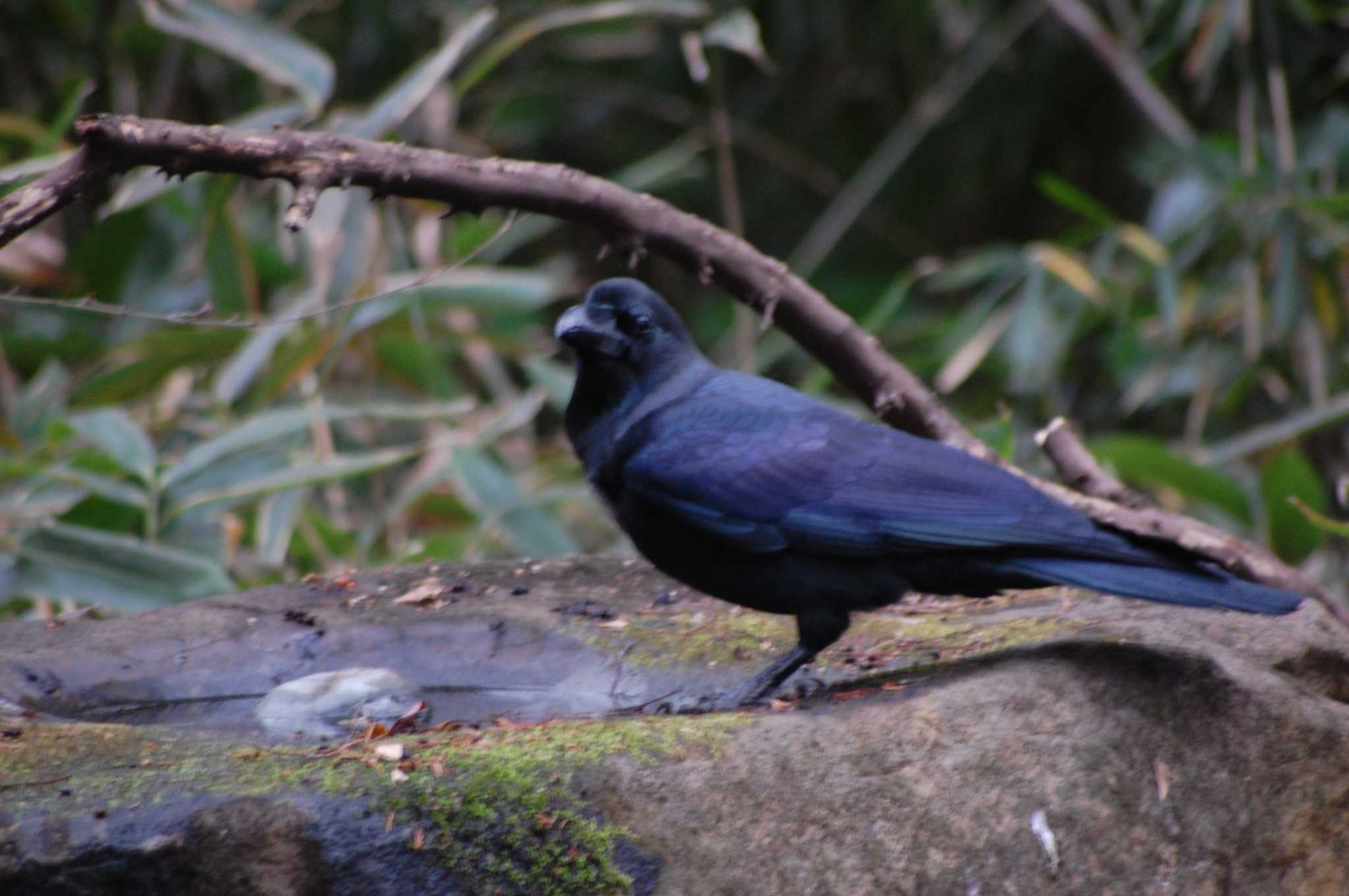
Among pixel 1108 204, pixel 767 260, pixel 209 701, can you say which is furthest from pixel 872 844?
pixel 1108 204

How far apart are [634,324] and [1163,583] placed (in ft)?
3.93

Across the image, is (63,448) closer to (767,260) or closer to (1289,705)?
(767,260)

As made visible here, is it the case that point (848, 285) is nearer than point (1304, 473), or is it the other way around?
point (1304, 473)

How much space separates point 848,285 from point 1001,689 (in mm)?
5204

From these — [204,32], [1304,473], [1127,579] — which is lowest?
[1304,473]

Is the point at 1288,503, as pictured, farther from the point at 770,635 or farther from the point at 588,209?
the point at 588,209

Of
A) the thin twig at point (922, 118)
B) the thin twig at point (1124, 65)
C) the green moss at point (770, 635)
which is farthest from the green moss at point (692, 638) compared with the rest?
the thin twig at point (1124, 65)

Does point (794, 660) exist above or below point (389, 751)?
below

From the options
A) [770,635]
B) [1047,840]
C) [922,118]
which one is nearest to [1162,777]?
[1047,840]

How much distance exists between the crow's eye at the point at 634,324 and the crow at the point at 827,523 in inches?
6.9

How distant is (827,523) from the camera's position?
107 inches

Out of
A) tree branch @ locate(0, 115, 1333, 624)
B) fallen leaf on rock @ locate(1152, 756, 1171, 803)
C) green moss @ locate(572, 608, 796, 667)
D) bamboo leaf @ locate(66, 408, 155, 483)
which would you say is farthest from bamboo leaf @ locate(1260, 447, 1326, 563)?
bamboo leaf @ locate(66, 408, 155, 483)

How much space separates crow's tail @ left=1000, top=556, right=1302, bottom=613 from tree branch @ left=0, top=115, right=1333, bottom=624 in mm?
68

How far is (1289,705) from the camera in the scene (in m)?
2.42
